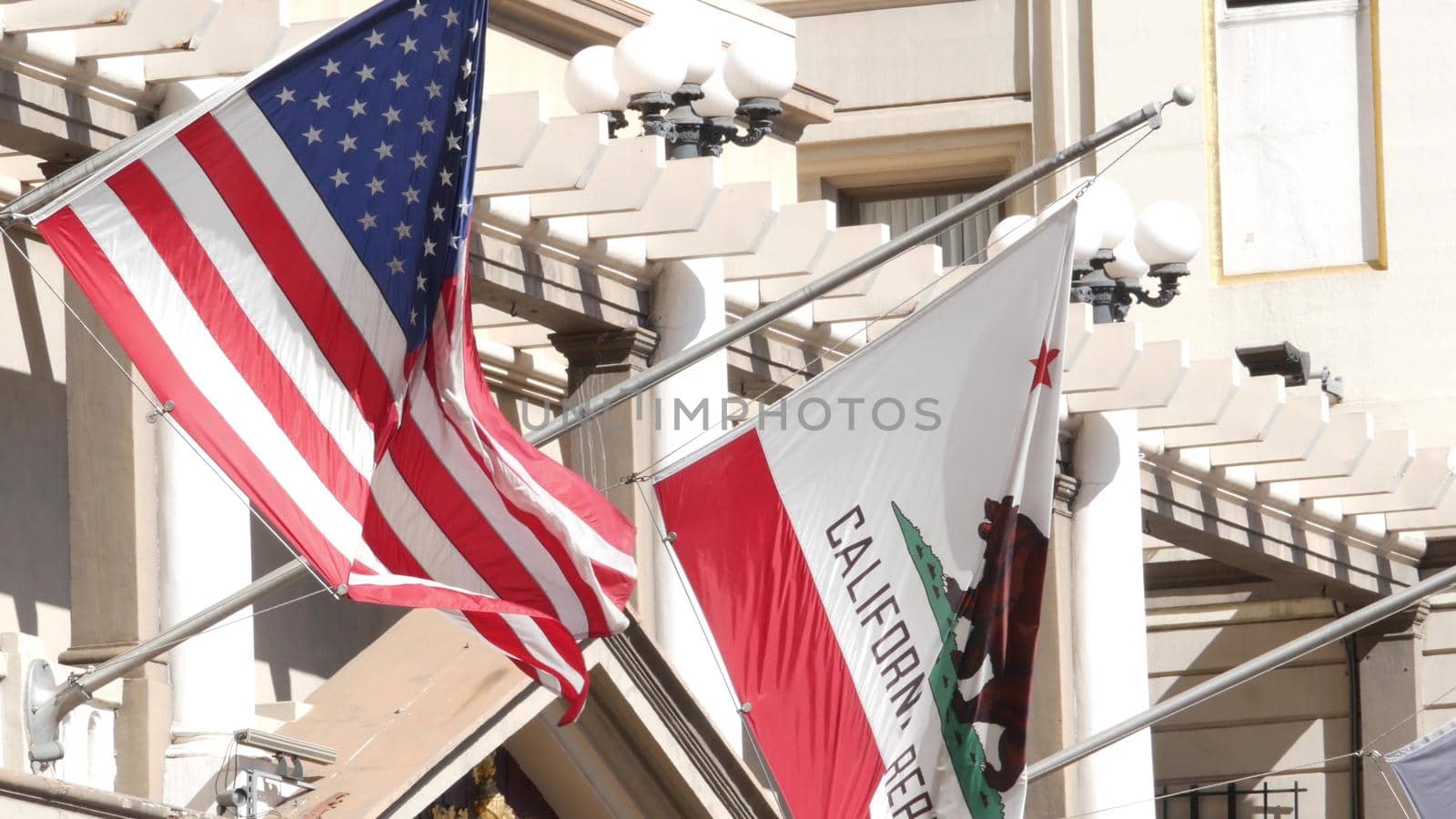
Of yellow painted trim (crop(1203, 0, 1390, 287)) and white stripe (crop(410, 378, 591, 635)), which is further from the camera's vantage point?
yellow painted trim (crop(1203, 0, 1390, 287))

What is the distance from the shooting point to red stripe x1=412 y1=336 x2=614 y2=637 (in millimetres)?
10844

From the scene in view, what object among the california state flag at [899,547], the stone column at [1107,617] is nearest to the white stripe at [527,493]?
the california state flag at [899,547]

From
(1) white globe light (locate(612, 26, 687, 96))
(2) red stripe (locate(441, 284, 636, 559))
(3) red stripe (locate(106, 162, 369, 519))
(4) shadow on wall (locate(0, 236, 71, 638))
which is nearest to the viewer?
(3) red stripe (locate(106, 162, 369, 519))

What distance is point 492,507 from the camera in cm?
1108

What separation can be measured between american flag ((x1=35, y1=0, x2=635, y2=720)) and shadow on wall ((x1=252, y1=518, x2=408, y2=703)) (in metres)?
6.50

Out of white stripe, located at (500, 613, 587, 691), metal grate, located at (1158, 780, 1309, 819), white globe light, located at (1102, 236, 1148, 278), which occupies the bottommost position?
metal grate, located at (1158, 780, 1309, 819)

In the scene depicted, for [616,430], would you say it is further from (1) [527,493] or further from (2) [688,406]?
(1) [527,493]

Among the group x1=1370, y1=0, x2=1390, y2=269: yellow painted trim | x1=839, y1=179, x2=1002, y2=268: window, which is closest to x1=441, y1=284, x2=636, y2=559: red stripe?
x1=1370, y1=0, x2=1390, y2=269: yellow painted trim

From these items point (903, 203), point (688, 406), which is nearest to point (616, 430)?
point (688, 406)

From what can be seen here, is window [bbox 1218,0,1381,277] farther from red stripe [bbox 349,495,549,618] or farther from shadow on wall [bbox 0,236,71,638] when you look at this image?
red stripe [bbox 349,495,549,618]

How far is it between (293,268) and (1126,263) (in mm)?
10725

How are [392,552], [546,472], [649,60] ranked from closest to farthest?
[392,552]
[546,472]
[649,60]

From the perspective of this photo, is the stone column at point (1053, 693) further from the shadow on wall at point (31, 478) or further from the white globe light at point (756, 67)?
the shadow on wall at point (31, 478)

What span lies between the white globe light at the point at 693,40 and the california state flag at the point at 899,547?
4.57 meters
